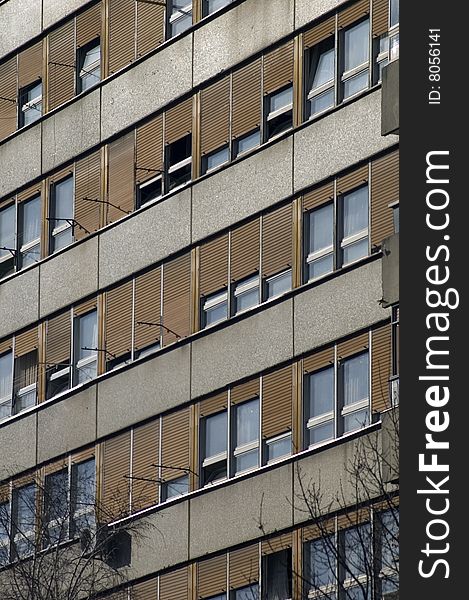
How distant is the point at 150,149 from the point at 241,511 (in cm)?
833

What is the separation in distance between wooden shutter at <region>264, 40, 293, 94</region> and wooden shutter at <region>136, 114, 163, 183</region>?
343 cm

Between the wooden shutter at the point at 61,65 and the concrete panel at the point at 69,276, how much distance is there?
348cm

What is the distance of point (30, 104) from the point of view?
50500 millimetres

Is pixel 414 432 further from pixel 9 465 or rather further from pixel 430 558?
pixel 9 465

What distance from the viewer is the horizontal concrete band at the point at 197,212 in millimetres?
40531

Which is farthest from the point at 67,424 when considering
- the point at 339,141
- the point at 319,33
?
the point at 319,33

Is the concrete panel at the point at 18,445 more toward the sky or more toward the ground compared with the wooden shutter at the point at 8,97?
more toward the ground

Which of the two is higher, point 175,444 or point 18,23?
point 18,23

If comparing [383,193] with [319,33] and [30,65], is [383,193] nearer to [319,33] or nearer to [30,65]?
[319,33]

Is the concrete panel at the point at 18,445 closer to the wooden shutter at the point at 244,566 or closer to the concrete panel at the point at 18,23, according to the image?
the wooden shutter at the point at 244,566

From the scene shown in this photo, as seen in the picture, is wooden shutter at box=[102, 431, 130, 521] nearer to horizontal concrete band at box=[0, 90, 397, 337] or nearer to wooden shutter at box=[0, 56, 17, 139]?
horizontal concrete band at box=[0, 90, 397, 337]

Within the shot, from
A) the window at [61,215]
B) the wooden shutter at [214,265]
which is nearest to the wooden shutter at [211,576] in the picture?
the wooden shutter at [214,265]

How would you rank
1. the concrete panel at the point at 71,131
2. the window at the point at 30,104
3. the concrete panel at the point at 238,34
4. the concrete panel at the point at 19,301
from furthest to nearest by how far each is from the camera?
the window at the point at 30,104 → the concrete panel at the point at 19,301 → the concrete panel at the point at 71,131 → the concrete panel at the point at 238,34

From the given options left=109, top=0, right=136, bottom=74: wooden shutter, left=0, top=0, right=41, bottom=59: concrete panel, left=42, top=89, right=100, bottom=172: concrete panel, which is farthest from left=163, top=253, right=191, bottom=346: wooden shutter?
left=0, top=0, right=41, bottom=59: concrete panel
